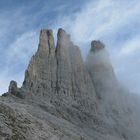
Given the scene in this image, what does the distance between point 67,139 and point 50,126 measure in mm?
7987

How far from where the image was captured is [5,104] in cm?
18338

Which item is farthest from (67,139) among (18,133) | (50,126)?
(18,133)

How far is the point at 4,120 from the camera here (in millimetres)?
169000

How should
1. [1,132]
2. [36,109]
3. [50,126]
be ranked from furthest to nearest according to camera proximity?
[36,109]
[50,126]
[1,132]

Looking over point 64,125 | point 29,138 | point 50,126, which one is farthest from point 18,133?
point 64,125

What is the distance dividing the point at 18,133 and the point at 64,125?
32.3 meters

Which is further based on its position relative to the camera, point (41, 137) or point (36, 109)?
point (36, 109)

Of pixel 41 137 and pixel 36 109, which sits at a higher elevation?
pixel 36 109

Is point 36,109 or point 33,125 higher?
point 36,109

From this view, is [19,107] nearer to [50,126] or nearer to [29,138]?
[50,126]

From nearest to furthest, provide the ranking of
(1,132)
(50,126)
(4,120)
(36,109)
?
(1,132), (4,120), (50,126), (36,109)

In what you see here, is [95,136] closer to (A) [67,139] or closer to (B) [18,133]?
(A) [67,139]

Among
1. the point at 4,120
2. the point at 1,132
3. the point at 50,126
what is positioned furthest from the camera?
the point at 50,126

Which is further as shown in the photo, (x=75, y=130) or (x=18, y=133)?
(x=75, y=130)
